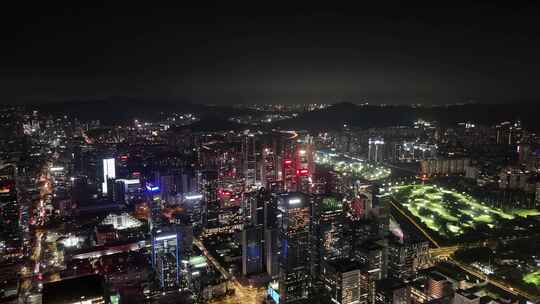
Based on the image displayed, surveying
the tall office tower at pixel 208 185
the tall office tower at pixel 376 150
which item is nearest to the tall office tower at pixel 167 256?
the tall office tower at pixel 208 185

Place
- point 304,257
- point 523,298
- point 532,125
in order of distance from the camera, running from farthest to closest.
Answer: point 532,125
point 304,257
point 523,298

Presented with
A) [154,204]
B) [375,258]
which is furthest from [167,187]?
[375,258]

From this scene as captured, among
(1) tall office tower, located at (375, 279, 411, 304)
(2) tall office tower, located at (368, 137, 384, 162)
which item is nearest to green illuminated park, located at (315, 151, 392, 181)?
(2) tall office tower, located at (368, 137, 384, 162)

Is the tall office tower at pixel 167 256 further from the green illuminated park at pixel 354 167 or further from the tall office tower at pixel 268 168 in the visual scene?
the green illuminated park at pixel 354 167

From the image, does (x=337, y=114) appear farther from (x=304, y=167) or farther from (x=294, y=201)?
(x=294, y=201)

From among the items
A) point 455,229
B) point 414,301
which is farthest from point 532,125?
point 414,301

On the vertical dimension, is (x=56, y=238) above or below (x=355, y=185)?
below

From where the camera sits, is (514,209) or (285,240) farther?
(514,209)

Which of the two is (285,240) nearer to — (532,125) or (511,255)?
(511,255)
